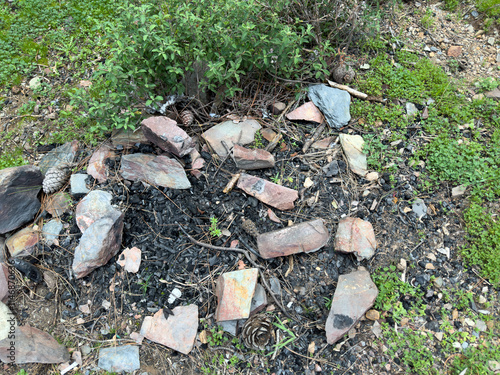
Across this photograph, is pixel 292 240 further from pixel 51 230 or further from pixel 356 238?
pixel 51 230

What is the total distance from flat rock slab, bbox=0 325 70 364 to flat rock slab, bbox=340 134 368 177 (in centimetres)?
312

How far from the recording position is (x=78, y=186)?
130 inches

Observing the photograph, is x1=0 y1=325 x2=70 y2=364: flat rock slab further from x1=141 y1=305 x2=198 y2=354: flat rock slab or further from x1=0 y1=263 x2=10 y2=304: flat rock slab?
x1=141 y1=305 x2=198 y2=354: flat rock slab

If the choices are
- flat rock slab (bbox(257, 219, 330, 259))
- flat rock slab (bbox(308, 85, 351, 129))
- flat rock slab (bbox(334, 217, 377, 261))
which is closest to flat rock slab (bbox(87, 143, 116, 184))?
flat rock slab (bbox(257, 219, 330, 259))

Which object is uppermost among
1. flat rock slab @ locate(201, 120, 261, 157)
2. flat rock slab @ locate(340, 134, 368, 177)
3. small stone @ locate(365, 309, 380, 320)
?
flat rock slab @ locate(201, 120, 261, 157)

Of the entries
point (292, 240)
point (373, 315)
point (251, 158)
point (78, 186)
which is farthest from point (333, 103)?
point (78, 186)

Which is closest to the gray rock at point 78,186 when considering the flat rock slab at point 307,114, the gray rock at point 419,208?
the flat rock slab at point 307,114

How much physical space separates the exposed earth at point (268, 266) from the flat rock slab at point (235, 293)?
0.42 ft

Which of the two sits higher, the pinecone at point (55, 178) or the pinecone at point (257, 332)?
the pinecone at point (55, 178)

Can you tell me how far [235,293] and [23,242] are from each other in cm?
216

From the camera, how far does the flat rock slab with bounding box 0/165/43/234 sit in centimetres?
321

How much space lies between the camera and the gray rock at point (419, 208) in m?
3.16

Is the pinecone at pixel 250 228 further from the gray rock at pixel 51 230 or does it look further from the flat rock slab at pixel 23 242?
the flat rock slab at pixel 23 242

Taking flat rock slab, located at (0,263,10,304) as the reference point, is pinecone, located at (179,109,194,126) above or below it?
above
